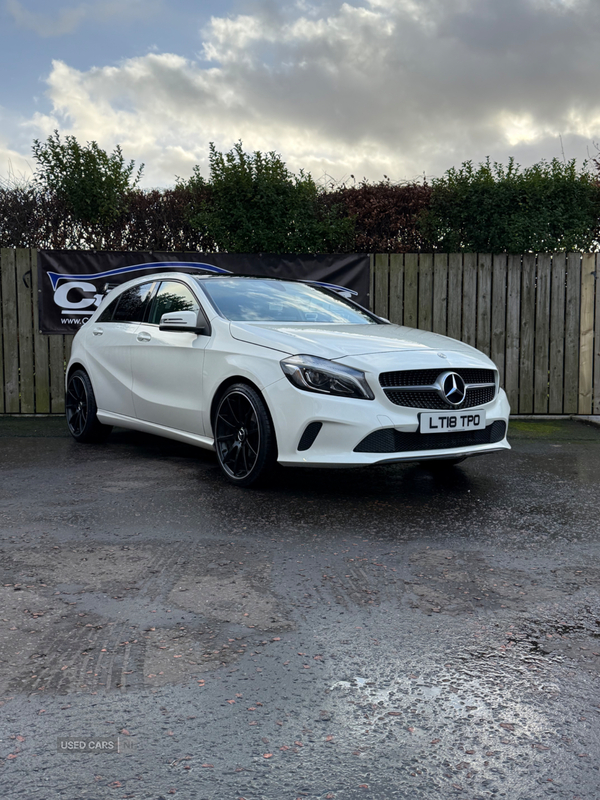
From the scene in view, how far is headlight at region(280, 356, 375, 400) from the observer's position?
5.14m

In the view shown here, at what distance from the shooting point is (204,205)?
420 inches

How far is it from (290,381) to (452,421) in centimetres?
111

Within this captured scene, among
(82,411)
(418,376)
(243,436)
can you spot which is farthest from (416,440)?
(82,411)

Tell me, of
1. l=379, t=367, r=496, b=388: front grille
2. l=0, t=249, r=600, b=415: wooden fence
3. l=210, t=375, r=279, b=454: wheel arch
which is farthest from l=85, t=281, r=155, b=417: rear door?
l=379, t=367, r=496, b=388: front grille

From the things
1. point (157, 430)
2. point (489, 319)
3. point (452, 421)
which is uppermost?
point (489, 319)

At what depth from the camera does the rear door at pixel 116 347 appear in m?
7.22

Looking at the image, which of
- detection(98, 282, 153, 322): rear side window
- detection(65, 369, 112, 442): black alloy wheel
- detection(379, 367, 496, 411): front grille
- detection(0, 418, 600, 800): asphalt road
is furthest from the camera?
detection(65, 369, 112, 442): black alloy wheel

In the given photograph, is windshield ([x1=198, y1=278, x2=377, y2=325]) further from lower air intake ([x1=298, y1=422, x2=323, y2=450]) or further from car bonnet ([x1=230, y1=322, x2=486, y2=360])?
lower air intake ([x1=298, y1=422, x2=323, y2=450])

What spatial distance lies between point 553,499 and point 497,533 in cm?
110

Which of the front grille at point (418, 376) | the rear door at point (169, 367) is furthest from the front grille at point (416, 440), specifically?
the rear door at point (169, 367)

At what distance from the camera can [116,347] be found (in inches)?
291

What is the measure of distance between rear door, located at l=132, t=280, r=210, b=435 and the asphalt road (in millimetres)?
950

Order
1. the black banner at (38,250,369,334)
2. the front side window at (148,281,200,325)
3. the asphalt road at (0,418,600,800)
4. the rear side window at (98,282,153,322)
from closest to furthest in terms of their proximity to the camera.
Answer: the asphalt road at (0,418,600,800)
the front side window at (148,281,200,325)
the rear side window at (98,282,153,322)
the black banner at (38,250,369,334)

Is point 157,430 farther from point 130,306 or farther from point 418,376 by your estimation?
point 418,376
